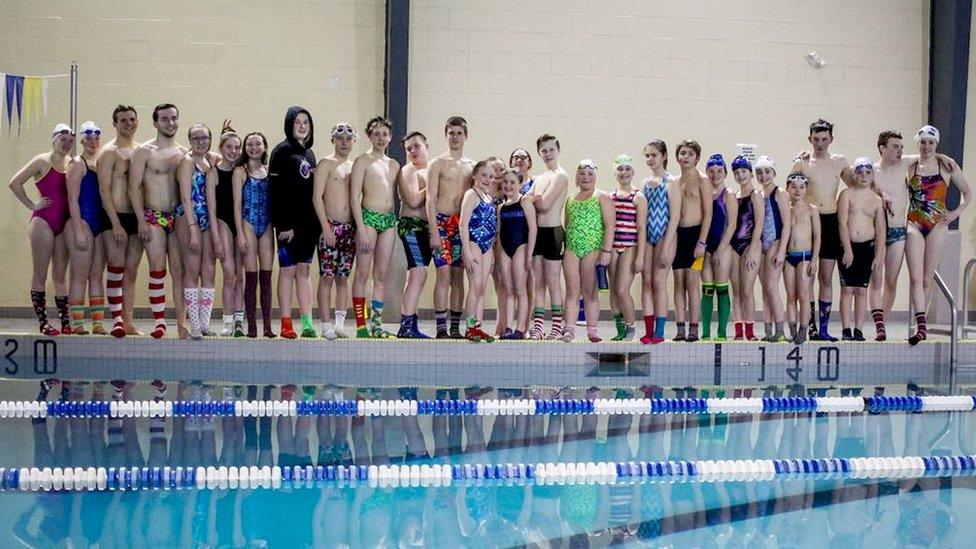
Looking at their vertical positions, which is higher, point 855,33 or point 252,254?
point 855,33

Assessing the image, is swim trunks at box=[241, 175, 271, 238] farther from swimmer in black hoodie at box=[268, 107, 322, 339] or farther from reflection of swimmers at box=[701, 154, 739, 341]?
reflection of swimmers at box=[701, 154, 739, 341]

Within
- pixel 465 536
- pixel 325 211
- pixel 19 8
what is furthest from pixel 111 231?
pixel 465 536

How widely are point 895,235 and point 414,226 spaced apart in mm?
3557

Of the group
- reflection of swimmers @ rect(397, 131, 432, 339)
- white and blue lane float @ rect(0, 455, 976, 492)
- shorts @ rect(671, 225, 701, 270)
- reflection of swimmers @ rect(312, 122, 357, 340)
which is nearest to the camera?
white and blue lane float @ rect(0, 455, 976, 492)

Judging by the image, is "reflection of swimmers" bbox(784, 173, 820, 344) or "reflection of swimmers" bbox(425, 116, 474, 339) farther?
"reflection of swimmers" bbox(784, 173, 820, 344)

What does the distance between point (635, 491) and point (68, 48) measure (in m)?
7.89

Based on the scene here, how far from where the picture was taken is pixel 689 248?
7422mm

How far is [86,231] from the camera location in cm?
693

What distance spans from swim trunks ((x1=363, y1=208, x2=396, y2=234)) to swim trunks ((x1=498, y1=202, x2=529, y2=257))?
31.2 inches

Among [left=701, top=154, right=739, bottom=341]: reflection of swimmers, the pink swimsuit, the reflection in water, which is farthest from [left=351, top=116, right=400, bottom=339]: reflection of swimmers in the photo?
[left=701, top=154, right=739, bottom=341]: reflection of swimmers

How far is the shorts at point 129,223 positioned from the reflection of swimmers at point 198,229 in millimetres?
359

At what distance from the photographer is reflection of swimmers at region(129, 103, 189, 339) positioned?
6.83m

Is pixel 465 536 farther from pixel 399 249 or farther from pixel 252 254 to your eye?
pixel 399 249

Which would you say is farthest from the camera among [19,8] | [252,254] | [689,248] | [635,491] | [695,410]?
[19,8]
